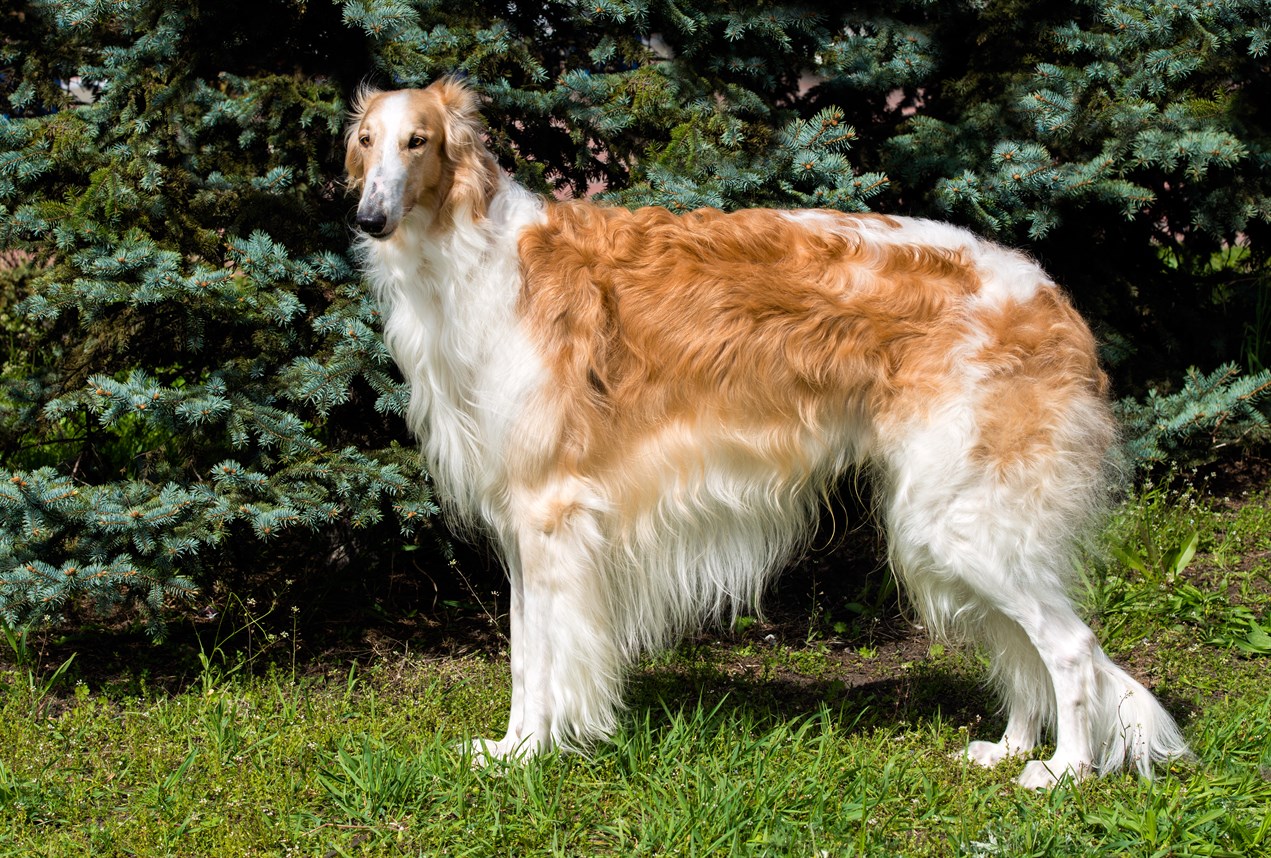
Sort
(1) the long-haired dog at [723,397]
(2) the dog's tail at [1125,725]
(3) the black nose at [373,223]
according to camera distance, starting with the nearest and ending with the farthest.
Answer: (3) the black nose at [373,223], (1) the long-haired dog at [723,397], (2) the dog's tail at [1125,725]

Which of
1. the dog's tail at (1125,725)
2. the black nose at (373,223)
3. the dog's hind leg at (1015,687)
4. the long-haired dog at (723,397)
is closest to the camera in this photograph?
the black nose at (373,223)

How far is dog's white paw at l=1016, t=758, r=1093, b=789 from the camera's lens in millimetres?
3578

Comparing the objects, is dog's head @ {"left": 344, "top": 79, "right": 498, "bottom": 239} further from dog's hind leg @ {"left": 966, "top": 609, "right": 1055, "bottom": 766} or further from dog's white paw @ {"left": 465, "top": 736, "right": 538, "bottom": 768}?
dog's hind leg @ {"left": 966, "top": 609, "right": 1055, "bottom": 766}

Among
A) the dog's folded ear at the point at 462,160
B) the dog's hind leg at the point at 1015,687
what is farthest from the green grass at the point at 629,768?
the dog's folded ear at the point at 462,160

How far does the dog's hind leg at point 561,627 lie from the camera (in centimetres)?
358

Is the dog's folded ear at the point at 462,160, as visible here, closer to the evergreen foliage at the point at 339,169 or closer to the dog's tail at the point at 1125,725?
the evergreen foliage at the point at 339,169

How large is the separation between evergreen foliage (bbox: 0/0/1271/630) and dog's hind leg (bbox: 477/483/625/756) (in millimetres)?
794

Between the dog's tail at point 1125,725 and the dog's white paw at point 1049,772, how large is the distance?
0.10m

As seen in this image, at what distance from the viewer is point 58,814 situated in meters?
3.41

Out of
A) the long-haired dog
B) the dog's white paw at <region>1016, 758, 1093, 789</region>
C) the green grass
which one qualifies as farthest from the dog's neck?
the dog's white paw at <region>1016, 758, 1093, 789</region>

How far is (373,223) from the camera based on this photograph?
3227 mm

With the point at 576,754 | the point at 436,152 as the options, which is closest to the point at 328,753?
the point at 576,754

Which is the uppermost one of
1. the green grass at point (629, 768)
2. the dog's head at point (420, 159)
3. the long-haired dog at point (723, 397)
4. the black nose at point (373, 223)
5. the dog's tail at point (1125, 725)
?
the dog's head at point (420, 159)

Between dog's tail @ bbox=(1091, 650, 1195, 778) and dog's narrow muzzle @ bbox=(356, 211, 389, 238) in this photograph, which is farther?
dog's tail @ bbox=(1091, 650, 1195, 778)
